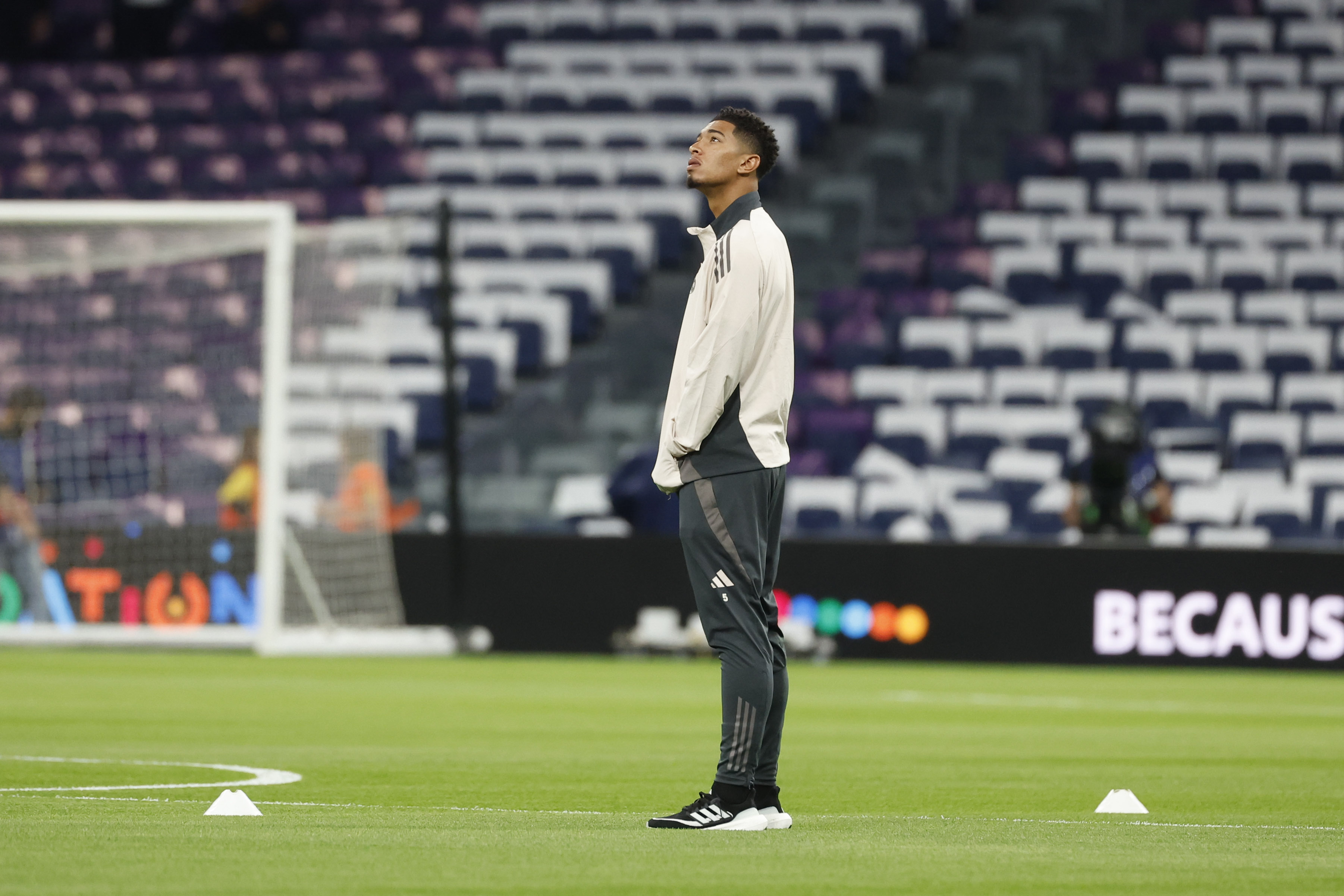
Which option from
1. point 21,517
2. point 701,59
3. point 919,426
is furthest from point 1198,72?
point 21,517

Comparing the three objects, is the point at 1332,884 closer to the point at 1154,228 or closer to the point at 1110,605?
the point at 1110,605

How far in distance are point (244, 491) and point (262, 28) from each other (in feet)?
43.9

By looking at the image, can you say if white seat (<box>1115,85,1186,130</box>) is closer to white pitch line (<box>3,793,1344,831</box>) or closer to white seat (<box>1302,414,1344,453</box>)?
white seat (<box>1302,414,1344,453</box>)

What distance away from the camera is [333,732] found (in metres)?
9.10

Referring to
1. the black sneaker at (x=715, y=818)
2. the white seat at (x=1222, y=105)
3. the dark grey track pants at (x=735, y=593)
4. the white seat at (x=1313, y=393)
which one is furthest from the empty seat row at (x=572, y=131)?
the black sneaker at (x=715, y=818)

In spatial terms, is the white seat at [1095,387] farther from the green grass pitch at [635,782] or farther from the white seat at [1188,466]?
the green grass pitch at [635,782]

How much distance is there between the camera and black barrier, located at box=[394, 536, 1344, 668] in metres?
15.3

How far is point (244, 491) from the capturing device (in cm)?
1591

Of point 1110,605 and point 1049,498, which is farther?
point 1049,498

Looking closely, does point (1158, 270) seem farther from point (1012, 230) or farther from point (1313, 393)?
point (1313, 393)

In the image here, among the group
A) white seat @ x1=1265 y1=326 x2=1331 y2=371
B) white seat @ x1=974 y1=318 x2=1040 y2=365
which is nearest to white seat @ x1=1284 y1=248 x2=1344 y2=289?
white seat @ x1=1265 y1=326 x2=1331 y2=371

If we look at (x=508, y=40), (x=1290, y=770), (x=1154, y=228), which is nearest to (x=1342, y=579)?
(x=1154, y=228)

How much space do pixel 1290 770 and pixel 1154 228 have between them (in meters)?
13.0

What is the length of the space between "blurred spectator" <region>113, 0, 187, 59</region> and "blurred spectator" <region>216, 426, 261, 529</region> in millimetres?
14135
